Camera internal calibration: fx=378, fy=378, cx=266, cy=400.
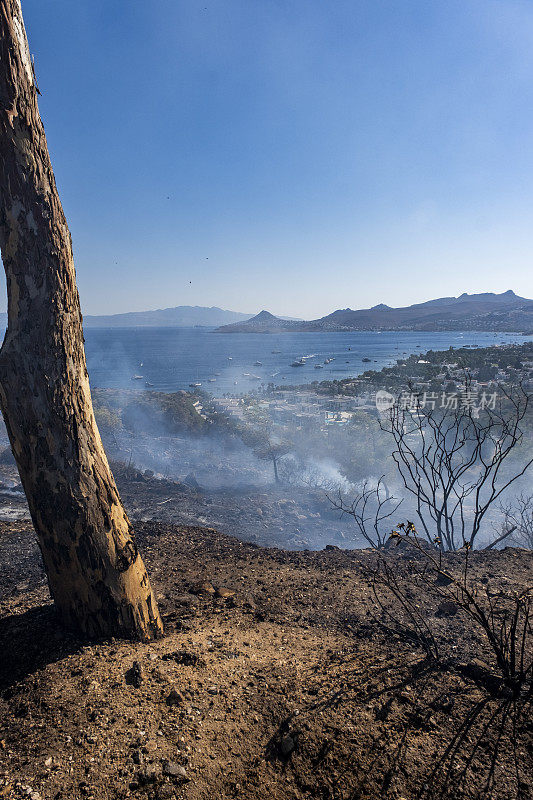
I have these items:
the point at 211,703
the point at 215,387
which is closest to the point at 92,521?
the point at 211,703

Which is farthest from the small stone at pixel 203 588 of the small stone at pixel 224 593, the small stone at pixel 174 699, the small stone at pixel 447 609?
the small stone at pixel 447 609

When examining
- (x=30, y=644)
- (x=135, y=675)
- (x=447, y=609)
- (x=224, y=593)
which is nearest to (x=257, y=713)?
(x=135, y=675)

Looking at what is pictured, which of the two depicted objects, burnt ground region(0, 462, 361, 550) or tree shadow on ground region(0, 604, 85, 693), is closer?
tree shadow on ground region(0, 604, 85, 693)

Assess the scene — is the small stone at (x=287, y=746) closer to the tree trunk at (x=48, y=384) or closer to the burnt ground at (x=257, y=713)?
the burnt ground at (x=257, y=713)

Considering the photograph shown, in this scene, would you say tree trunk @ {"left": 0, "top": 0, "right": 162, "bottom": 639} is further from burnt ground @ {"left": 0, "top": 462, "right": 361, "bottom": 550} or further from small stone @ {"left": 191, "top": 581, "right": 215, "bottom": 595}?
burnt ground @ {"left": 0, "top": 462, "right": 361, "bottom": 550}

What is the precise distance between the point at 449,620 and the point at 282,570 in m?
1.94

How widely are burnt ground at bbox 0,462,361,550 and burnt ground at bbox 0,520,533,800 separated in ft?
22.6

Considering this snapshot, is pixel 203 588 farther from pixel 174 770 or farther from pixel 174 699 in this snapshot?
pixel 174 770

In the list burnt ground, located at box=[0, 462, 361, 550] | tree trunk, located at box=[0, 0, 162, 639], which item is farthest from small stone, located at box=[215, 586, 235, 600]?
burnt ground, located at box=[0, 462, 361, 550]

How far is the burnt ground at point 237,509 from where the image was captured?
10.1m

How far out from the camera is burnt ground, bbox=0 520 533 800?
174 centimetres

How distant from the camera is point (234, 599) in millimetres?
3857

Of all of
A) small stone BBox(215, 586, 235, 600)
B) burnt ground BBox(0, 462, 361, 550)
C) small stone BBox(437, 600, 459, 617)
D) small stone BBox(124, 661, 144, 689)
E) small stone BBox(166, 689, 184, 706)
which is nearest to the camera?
small stone BBox(166, 689, 184, 706)

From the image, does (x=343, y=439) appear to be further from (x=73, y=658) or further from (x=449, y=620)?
(x=73, y=658)
